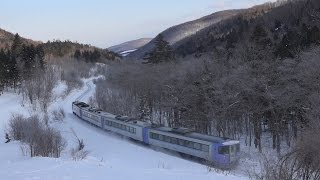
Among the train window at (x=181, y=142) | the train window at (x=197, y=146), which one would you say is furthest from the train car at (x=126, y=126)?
the train window at (x=197, y=146)

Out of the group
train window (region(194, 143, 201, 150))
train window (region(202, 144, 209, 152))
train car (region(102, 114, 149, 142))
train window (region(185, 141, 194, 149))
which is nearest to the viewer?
train window (region(202, 144, 209, 152))

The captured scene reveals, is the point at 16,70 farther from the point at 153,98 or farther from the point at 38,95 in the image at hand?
the point at 153,98

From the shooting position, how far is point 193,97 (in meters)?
52.6

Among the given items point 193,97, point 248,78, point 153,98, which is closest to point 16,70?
point 153,98

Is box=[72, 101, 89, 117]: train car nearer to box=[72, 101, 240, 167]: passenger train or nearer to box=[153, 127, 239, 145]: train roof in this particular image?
box=[72, 101, 240, 167]: passenger train

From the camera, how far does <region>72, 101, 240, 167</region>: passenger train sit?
33.4 m

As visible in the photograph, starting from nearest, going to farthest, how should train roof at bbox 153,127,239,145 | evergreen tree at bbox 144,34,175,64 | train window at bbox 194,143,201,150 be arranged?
train roof at bbox 153,127,239,145 < train window at bbox 194,143,201,150 < evergreen tree at bbox 144,34,175,64

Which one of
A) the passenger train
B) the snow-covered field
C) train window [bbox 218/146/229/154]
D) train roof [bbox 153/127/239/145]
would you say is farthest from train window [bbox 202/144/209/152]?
the snow-covered field

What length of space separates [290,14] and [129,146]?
311 ft

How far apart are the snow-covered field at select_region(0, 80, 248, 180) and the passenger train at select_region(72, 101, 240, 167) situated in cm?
90

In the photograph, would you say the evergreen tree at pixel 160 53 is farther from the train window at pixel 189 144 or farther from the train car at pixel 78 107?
the train window at pixel 189 144

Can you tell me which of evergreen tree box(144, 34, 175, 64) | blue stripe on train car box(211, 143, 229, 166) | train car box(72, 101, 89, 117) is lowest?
train car box(72, 101, 89, 117)

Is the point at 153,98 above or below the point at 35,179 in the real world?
below

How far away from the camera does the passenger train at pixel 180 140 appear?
1314 inches
